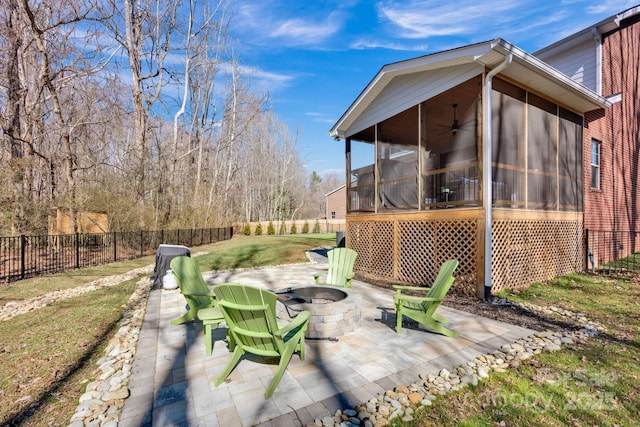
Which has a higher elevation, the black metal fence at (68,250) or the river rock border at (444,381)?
the black metal fence at (68,250)

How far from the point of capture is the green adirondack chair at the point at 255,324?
2.64 meters

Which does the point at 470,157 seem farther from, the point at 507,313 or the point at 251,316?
the point at 251,316

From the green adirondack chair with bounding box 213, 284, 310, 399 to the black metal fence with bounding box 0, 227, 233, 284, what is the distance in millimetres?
8159

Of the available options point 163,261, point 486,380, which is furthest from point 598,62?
point 163,261

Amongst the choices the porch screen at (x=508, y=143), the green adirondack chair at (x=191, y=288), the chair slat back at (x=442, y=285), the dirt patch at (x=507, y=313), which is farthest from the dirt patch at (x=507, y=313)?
the green adirondack chair at (x=191, y=288)

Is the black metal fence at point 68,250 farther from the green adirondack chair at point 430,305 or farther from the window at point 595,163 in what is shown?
the window at point 595,163

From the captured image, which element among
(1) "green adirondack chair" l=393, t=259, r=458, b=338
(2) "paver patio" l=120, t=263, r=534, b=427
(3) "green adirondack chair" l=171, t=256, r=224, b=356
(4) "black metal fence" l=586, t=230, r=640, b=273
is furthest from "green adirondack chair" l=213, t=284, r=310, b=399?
(4) "black metal fence" l=586, t=230, r=640, b=273

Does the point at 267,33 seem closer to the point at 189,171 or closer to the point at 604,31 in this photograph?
the point at 189,171

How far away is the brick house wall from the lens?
8961mm

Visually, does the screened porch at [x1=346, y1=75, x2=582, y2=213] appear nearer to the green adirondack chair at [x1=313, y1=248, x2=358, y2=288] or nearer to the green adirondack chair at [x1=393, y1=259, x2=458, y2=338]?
the green adirondack chair at [x1=313, y1=248, x2=358, y2=288]

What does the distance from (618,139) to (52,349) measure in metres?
15.2

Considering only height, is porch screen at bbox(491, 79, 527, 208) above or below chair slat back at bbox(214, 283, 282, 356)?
above

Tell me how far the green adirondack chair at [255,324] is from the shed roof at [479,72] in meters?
6.08

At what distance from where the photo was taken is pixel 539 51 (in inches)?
411
